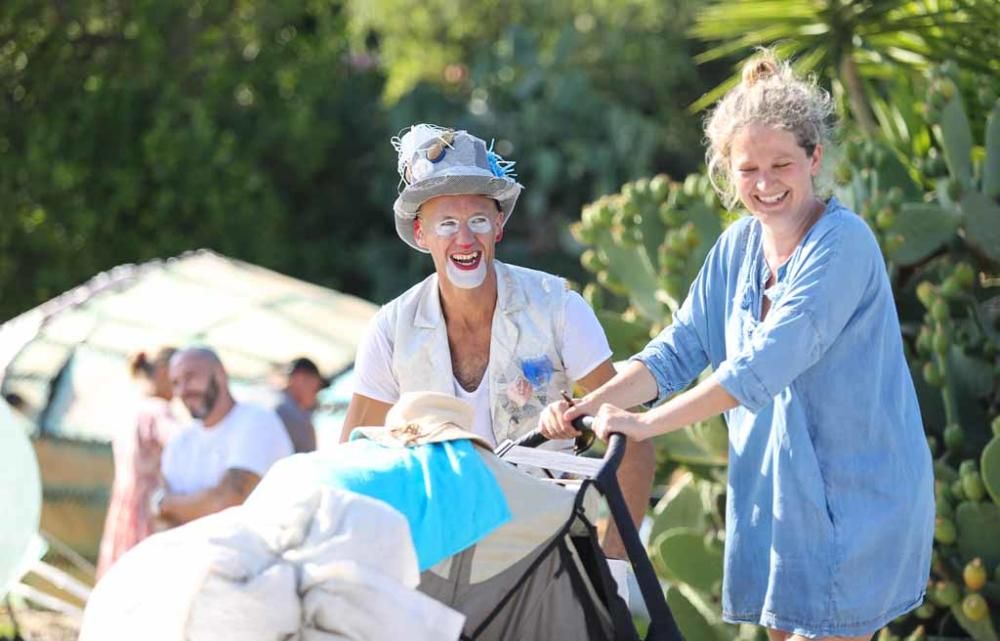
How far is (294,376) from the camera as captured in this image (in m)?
8.48

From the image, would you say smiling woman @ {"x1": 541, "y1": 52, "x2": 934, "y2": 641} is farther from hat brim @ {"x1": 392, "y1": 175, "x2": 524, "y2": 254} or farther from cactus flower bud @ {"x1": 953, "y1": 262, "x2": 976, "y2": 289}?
cactus flower bud @ {"x1": 953, "y1": 262, "x2": 976, "y2": 289}

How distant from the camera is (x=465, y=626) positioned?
3393 millimetres

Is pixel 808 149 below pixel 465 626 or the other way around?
the other way around

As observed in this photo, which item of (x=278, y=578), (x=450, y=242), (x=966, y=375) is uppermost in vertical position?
(x=450, y=242)

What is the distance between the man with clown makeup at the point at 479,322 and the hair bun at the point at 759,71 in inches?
25.2

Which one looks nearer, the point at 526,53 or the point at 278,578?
the point at 278,578

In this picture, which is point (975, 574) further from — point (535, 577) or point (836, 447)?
point (535, 577)

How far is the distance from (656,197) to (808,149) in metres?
3.14

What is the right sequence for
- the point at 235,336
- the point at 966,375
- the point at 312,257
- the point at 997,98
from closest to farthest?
1. the point at 966,375
2. the point at 997,98
3. the point at 235,336
4. the point at 312,257

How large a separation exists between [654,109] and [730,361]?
57.5 feet

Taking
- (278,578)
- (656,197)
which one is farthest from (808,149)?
(656,197)

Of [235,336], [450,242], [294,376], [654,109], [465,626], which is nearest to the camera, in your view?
[465,626]

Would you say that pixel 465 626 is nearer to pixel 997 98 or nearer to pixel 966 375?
pixel 966 375

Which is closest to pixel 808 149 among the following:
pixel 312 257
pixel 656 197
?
pixel 656 197
